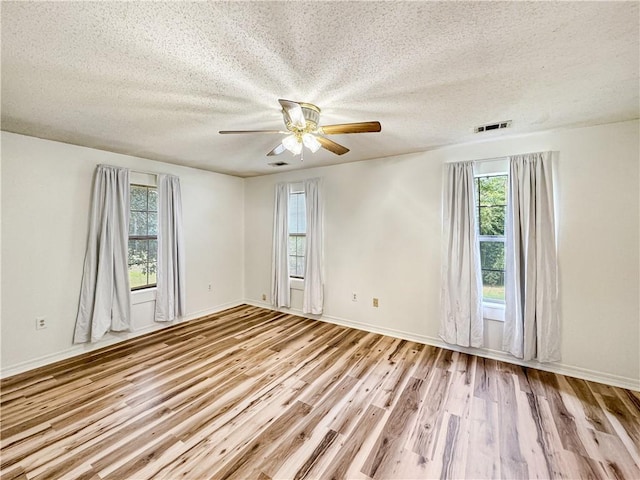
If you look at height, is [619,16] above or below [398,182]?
above

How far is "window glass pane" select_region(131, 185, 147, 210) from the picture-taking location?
12.5ft

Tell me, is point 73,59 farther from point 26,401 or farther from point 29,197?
point 26,401

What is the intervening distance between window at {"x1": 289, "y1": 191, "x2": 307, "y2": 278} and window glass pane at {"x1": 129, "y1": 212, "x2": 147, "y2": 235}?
85.7 inches

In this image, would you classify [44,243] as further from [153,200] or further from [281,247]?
[281,247]

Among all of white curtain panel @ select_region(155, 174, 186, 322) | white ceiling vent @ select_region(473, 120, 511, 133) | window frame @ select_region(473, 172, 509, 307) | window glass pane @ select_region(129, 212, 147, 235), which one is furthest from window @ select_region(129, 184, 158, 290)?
window frame @ select_region(473, 172, 509, 307)

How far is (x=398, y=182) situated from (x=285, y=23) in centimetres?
267

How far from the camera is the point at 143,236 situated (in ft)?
12.8

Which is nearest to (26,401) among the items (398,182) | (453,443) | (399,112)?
(453,443)

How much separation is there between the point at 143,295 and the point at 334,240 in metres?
2.82

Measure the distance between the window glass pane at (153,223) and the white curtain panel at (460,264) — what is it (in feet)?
13.0

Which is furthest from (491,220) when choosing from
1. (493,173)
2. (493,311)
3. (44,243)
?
(44,243)

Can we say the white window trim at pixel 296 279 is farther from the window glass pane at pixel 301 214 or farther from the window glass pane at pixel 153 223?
the window glass pane at pixel 153 223

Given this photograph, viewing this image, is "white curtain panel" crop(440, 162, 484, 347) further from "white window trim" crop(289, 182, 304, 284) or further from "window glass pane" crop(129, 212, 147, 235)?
"window glass pane" crop(129, 212, 147, 235)

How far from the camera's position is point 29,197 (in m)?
2.86
